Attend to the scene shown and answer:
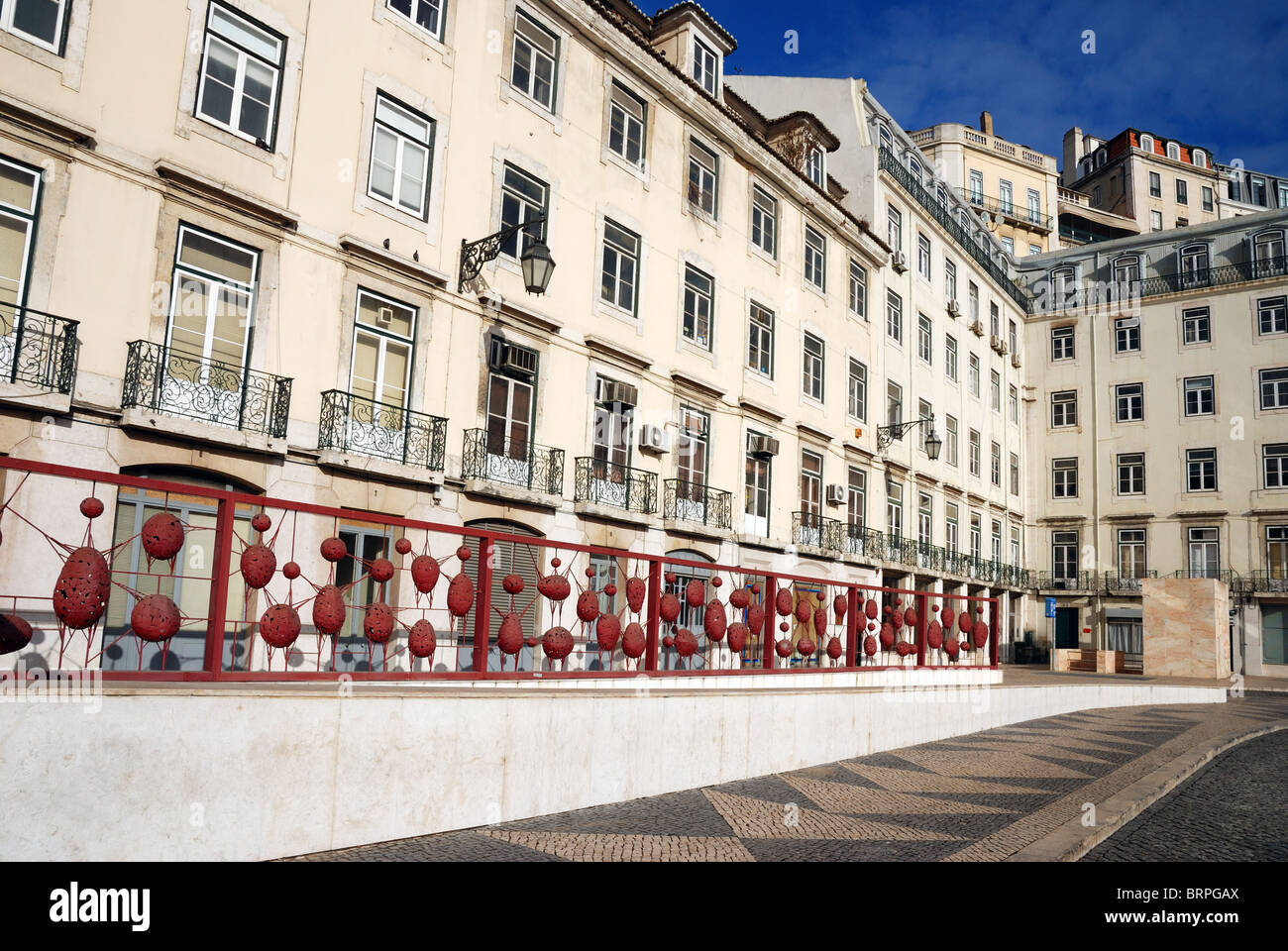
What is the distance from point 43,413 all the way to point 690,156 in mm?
14612

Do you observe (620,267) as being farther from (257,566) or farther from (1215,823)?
(1215,823)

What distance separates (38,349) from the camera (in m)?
10.8

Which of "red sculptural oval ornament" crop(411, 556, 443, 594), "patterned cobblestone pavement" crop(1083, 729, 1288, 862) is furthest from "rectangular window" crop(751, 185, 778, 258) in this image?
"red sculptural oval ornament" crop(411, 556, 443, 594)

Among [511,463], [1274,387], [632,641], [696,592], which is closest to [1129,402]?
[1274,387]

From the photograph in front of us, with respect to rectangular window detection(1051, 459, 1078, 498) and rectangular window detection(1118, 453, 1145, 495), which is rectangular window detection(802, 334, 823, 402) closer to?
rectangular window detection(1051, 459, 1078, 498)

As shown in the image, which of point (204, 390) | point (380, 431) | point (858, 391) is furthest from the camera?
point (858, 391)

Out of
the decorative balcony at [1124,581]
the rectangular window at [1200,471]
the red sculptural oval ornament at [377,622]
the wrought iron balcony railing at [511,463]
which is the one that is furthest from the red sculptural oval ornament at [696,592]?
the rectangular window at [1200,471]

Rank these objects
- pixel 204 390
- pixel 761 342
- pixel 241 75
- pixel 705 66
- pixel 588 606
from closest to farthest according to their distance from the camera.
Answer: pixel 588 606, pixel 204 390, pixel 241 75, pixel 705 66, pixel 761 342

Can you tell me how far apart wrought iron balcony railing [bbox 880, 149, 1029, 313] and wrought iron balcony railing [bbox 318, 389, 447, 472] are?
832 inches

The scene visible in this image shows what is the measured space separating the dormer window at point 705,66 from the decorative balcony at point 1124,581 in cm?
2749

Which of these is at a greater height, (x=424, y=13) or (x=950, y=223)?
(x=950, y=223)

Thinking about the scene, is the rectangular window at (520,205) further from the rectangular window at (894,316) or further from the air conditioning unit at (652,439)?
the rectangular window at (894,316)

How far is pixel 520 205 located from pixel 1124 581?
106 ft

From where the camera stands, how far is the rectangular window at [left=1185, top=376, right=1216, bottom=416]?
1545 inches
